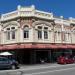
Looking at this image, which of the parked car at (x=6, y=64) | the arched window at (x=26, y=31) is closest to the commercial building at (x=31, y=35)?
the arched window at (x=26, y=31)

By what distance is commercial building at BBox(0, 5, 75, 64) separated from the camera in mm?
43125

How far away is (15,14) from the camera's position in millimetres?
43938

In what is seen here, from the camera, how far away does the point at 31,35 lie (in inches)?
1695

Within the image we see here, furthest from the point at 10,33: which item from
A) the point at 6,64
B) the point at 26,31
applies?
the point at 6,64

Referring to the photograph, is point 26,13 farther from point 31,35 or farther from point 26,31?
point 31,35

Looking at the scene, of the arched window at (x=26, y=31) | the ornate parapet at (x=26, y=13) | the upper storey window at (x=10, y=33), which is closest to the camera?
the ornate parapet at (x=26, y=13)

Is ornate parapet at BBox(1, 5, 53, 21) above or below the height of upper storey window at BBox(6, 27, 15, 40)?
above

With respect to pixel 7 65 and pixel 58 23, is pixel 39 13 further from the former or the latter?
pixel 7 65

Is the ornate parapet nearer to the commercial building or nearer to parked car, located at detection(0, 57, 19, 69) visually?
the commercial building

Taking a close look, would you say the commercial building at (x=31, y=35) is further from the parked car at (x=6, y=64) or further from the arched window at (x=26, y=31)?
the parked car at (x=6, y=64)

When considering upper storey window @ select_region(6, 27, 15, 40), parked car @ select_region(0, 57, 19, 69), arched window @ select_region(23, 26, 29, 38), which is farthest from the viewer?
upper storey window @ select_region(6, 27, 15, 40)

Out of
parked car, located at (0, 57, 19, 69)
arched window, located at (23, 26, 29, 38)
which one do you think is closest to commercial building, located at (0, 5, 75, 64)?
arched window, located at (23, 26, 29, 38)

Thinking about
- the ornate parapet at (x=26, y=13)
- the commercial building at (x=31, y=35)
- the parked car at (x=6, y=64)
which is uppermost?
the ornate parapet at (x=26, y=13)

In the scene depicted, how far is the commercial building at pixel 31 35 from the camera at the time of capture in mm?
43125
